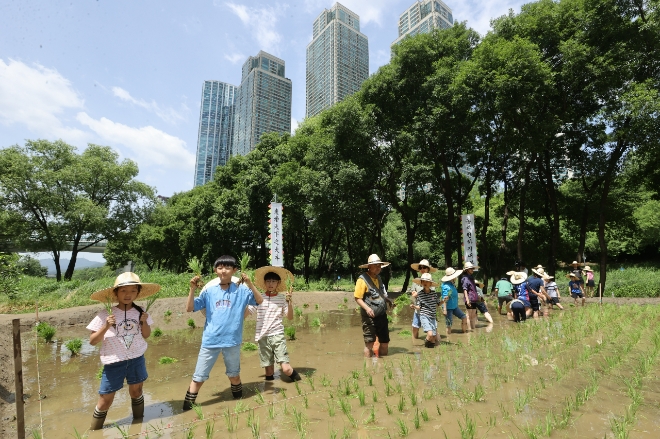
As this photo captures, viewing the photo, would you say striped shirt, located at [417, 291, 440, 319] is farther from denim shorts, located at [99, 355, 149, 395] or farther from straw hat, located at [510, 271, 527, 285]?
denim shorts, located at [99, 355, 149, 395]

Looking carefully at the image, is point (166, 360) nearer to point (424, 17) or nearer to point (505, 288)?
point (505, 288)

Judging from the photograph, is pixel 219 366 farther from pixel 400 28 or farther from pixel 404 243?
pixel 400 28

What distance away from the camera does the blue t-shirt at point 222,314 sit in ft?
14.8

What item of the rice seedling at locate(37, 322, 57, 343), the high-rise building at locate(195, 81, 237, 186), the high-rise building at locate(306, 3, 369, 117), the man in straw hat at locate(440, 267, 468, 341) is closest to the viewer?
the man in straw hat at locate(440, 267, 468, 341)

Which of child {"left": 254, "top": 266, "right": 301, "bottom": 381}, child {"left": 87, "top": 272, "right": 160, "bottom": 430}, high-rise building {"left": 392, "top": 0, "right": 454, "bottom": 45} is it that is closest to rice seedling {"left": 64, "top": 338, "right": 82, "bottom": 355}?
child {"left": 87, "top": 272, "right": 160, "bottom": 430}

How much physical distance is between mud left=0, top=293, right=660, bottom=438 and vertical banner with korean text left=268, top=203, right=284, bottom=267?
617cm

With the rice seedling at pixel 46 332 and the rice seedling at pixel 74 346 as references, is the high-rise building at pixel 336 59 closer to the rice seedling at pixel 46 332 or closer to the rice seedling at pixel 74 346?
the rice seedling at pixel 46 332

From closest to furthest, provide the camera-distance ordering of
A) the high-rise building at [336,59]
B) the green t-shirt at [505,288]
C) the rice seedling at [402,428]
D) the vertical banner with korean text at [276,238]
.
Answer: the rice seedling at [402,428] → the green t-shirt at [505,288] → the vertical banner with korean text at [276,238] → the high-rise building at [336,59]

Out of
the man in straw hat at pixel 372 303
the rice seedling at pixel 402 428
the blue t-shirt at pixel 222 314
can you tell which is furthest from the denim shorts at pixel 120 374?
the man in straw hat at pixel 372 303

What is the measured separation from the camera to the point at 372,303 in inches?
258

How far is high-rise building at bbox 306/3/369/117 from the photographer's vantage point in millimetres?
37875

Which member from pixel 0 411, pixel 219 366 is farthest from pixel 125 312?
pixel 219 366

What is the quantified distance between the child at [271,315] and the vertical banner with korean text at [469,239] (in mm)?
14992

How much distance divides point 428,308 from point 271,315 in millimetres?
3723
